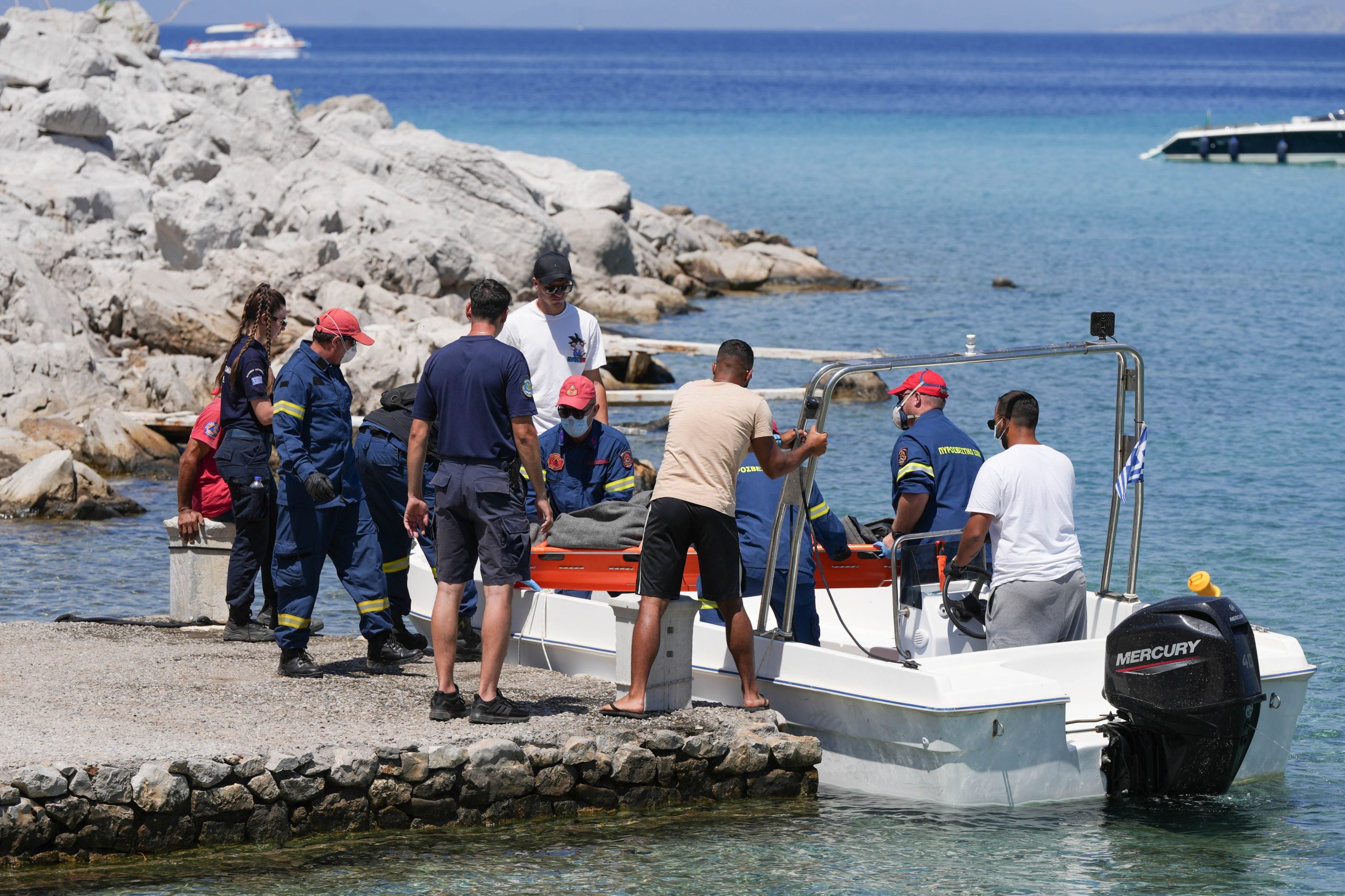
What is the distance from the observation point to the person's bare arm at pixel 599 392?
860 cm

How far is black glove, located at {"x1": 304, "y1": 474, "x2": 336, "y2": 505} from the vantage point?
755 centimetres

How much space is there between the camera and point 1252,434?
18.3m

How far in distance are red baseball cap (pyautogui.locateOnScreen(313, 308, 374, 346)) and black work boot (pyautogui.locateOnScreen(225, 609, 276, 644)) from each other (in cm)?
187

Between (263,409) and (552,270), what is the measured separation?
169cm

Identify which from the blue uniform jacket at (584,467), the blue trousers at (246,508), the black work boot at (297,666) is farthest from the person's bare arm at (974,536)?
the blue trousers at (246,508)

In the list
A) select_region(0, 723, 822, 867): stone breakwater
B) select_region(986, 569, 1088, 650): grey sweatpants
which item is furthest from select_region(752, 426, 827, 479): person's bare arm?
select_region(986, 569, 1088, 650): grey sweatpants

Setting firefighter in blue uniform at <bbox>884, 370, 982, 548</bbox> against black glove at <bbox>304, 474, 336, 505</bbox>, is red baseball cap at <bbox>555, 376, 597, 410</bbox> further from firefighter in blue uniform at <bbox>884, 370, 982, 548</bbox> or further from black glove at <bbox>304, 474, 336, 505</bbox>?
firefighter in blue uniform at <bbox>884, 370, 982, 548</bbox>

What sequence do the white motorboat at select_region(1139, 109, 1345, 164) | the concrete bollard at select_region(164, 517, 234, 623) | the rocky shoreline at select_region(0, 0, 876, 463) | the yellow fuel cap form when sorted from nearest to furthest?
1. the yellow fuel cap
2. the concrete bollard at select_region(164, 517, 234, 623)
3. the rocky shoreline at select_region(0, 0, 876, 463)
4. the white motorboat at select_region(1139, 109, 1345, 164)

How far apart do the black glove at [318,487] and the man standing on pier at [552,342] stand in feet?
5.01

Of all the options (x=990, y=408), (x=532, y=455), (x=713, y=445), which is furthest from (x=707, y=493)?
(x=990, y=408)

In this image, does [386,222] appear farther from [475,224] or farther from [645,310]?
[645,310]

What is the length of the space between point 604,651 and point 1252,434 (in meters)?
12.3

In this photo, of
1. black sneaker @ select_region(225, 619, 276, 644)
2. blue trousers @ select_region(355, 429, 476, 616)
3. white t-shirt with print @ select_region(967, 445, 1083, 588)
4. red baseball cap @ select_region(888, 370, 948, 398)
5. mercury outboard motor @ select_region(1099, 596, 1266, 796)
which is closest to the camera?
mercury outboard motor @ select_region(1099, 596, 1266, 796)

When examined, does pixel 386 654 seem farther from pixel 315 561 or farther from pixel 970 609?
pixel 970 609
